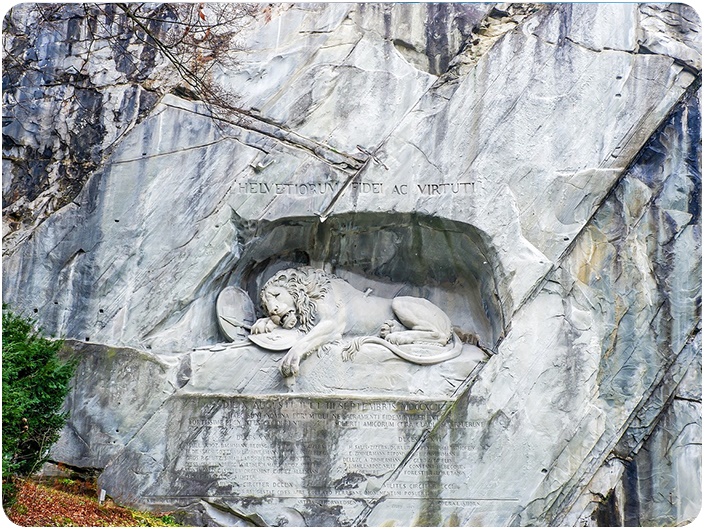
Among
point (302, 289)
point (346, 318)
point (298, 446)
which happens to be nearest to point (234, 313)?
point (302, 289)

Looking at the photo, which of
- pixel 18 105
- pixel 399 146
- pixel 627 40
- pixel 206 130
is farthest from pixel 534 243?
pixel 18 105

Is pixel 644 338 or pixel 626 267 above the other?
pixel 626 267

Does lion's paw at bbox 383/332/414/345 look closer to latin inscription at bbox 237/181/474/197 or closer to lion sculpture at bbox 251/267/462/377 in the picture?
lion sculpture at bbox 251/267/462/377

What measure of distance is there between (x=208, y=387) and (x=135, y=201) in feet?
6.41

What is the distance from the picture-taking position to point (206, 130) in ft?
33.0

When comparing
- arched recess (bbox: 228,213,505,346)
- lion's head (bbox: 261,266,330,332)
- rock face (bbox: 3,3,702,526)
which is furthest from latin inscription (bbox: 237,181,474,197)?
lion's head (bbox: 261,266,330,332)

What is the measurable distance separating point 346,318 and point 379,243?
0.83 m

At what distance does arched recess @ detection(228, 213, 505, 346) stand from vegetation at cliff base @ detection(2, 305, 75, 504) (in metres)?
2.13

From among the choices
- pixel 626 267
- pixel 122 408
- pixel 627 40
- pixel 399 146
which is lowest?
pixel 122 408

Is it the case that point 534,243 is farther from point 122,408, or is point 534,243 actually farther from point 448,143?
point 122,408

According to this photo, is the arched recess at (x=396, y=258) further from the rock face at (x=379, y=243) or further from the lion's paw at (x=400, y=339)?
the lion's paw at (x=400, y=339)

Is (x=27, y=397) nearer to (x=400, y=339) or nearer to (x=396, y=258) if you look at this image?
(x=400, y=339)

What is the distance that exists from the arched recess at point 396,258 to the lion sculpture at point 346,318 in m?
0.25

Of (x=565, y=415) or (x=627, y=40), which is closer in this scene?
(x=565, y=415)
